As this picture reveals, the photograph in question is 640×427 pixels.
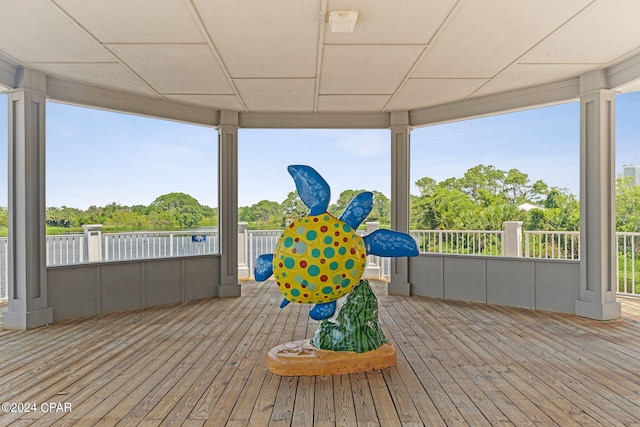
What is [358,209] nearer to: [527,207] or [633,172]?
[527,207]

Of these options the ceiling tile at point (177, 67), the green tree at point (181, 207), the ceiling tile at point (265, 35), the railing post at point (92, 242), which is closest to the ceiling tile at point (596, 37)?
the ceiling tile at point (265, 35)

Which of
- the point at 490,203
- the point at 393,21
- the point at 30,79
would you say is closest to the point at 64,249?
the point at 30,79

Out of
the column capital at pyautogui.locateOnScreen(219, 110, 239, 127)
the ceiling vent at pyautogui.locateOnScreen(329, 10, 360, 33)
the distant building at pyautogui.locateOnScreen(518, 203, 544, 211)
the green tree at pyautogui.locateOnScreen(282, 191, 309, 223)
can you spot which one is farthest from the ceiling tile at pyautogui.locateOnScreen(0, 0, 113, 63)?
the distant building at pyautogui.locateOnScreen(518, 203, 544, 211)

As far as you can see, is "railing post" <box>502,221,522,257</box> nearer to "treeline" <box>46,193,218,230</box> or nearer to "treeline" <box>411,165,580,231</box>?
"treeline" <box>411,165,580,231</box>

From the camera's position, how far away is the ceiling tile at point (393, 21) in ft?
8.66

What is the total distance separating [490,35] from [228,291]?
4.34m

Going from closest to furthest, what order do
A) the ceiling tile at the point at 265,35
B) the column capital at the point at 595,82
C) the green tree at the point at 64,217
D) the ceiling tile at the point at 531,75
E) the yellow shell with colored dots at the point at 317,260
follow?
the yellow shell with colored dots at the point at 317,260
the ceiling tile at the point at 265,35
the ceiling tile at the point at 531,75
the column capital at the point at 595,82
the green tree at the point at 64,217

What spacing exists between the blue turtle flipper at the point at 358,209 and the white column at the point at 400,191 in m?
2.80

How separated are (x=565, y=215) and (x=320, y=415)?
537 cm

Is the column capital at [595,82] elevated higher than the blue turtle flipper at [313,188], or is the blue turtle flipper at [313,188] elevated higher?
the column capital at [595,82]

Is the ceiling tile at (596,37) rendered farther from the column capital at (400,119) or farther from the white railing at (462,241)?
the white railing at (462,241)

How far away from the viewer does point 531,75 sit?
4.12 metres

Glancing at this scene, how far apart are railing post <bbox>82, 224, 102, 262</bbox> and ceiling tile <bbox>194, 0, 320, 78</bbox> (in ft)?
11.4

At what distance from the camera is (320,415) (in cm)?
214
